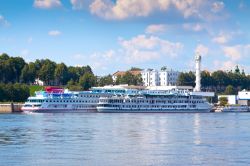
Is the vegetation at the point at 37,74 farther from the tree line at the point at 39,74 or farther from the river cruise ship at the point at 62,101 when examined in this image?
the river cruise ship at the point at 62,101

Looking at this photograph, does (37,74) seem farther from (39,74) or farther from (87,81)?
(87,81)

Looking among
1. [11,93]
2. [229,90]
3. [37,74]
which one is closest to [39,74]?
[37,74]

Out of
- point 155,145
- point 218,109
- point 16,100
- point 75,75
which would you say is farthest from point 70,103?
point 155,145

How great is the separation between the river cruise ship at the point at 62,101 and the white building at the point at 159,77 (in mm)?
65011

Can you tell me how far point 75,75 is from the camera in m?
131

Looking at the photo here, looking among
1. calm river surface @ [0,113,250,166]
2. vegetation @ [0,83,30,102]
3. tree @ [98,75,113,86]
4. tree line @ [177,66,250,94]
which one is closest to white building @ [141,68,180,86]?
tree line @ [177,66,250,94]

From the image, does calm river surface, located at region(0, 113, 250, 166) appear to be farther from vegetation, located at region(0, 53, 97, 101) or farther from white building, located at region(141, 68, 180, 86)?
white building, located at region(141, 68, 180, 86)

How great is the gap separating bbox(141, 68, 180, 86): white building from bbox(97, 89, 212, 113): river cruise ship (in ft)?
195

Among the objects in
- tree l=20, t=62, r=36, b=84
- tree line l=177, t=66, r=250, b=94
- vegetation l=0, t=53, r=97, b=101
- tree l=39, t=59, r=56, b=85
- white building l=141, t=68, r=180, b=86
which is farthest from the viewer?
white building l=141, t=68, r=180, b=86

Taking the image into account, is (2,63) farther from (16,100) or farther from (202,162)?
(202,162)

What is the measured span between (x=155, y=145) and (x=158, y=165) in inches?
332

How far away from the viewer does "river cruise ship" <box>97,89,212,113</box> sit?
90438 mm

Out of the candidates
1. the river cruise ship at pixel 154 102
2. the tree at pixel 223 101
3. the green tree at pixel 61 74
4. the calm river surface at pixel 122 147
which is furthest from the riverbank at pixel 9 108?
the calm river surface at pixel 122 147

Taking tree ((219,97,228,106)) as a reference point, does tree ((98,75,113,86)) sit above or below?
above
